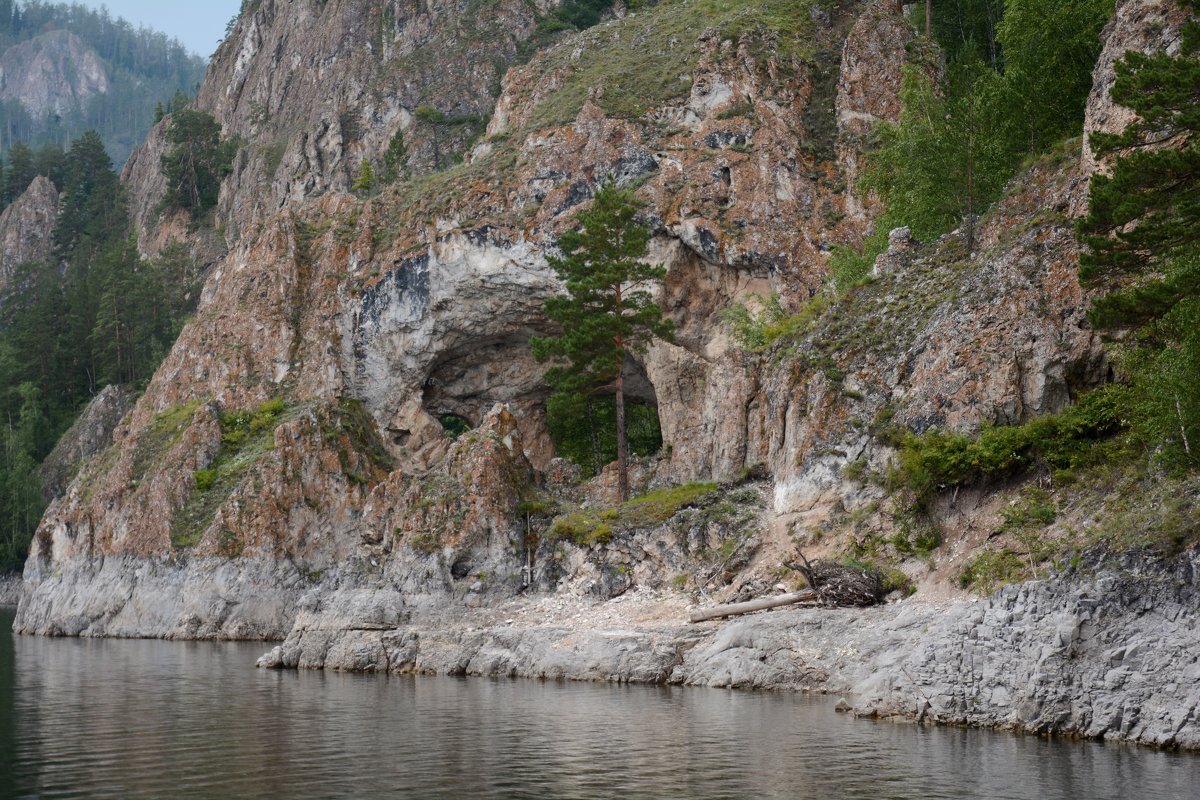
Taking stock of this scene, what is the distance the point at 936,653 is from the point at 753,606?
1154 centimetres

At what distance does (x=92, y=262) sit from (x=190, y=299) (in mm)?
21557

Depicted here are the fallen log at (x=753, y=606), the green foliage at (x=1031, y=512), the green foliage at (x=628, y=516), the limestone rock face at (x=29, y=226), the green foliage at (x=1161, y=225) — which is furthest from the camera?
the limestone rock face at (x=29, y=226)

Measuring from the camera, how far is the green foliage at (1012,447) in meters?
33.8

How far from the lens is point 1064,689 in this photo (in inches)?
997

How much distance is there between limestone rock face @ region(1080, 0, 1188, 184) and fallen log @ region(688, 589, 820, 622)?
16.9 meters

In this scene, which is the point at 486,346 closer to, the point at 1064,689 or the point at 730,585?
the point at 730,585

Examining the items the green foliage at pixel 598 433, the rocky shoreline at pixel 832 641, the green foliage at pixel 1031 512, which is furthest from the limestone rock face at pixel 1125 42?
the green foliage at pixel 598 433

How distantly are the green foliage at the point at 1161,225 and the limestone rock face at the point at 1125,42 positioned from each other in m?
9.02

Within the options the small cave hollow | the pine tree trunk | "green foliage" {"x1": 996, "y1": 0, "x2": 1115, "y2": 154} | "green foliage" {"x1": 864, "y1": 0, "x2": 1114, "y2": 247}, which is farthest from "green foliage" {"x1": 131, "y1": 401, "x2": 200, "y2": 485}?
"green foliage" {"x1": 996, "y1": 0, "x2": 1115, "y2": 154}

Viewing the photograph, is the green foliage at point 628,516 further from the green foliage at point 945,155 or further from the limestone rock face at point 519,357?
the green foliage at point 945,155

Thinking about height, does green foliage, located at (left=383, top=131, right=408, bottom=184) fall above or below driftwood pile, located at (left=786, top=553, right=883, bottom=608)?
above

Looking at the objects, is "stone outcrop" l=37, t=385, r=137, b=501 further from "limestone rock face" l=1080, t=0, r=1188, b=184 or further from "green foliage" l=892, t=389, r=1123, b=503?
"limestone rock face" l=1080, t=0, r=1188, b=184

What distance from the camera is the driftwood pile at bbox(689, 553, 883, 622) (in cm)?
3625

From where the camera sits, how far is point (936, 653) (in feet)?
92.7
